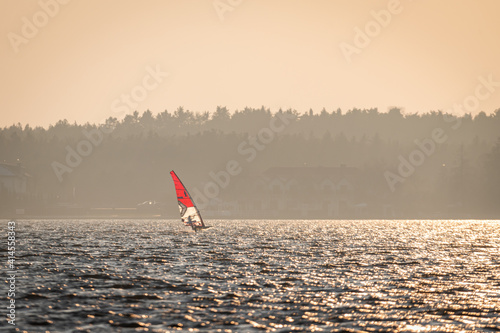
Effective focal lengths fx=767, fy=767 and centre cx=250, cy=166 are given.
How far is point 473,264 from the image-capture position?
52.3 m

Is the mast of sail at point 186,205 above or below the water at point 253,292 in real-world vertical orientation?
above

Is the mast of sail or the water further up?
the mast of sail

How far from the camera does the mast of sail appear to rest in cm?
9494

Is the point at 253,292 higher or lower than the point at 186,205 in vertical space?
lower

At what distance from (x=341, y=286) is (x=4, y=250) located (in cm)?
3493

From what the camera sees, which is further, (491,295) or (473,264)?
(473,264)

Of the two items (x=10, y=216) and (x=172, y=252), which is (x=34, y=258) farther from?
(x=10, y=216)

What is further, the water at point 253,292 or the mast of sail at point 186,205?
the mast of sail at point 186,205

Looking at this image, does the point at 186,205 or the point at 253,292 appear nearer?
the point at 253,292

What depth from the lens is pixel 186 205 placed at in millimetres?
97062

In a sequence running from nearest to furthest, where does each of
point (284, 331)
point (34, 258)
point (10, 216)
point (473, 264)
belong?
point (284, 331), point (473, 264), point (34, 258), point (10, 216)

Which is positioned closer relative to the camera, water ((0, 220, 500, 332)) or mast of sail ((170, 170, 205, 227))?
water ((0, 220, 500, 332))

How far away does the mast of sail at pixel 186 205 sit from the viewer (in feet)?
311

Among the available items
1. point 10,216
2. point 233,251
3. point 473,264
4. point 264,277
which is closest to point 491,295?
point 264,277
